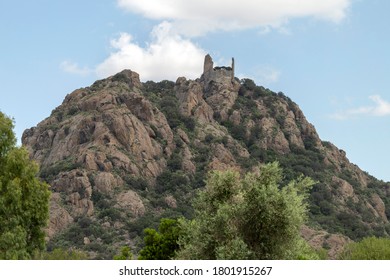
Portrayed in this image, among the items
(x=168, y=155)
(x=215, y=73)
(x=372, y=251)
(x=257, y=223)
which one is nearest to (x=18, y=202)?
(x=257, y=223)

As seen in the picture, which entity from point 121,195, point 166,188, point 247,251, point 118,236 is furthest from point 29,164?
point 166,188

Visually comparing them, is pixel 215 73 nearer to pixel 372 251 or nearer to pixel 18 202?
pixel 372 251

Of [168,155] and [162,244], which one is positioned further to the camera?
[168,155]

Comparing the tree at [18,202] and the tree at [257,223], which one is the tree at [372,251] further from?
the tree at [18,202]

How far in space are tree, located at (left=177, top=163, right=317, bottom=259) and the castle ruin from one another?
144552mm

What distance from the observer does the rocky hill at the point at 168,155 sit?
11506 cm

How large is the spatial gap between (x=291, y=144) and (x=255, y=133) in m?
10.5

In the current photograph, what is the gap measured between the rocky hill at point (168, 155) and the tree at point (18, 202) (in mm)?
65088

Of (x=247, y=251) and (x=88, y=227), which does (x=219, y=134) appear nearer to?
(x=88, y=227)

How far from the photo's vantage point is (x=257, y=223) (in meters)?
26.8

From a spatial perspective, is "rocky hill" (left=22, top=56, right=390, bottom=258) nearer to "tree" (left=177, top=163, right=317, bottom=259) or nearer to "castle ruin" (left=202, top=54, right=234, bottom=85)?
"castle ruin" (left=202, top=54, right=234, bottom=85)

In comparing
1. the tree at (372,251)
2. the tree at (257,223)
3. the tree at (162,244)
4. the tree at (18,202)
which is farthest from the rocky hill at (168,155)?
the tree at (257,223)

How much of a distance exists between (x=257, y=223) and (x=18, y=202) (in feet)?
47.7
